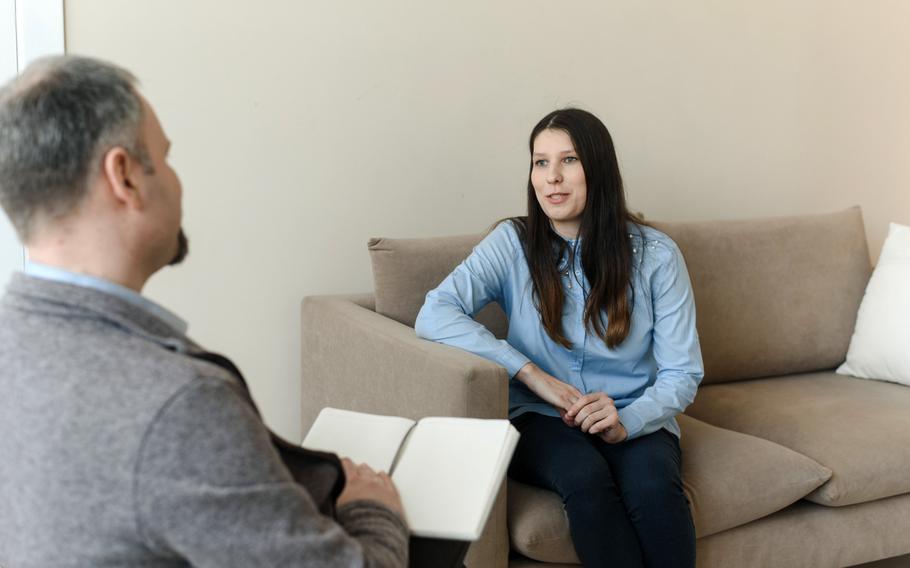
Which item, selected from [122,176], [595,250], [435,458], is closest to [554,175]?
[595,250]

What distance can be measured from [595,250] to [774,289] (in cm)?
85

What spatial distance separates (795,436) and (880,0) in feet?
5.82

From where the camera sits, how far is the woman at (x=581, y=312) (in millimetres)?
2242

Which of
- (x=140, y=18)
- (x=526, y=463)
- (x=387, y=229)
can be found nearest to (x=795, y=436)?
(x=526, y=463)

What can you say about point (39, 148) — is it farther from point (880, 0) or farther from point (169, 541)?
point (880, 0)

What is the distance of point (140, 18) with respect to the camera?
2.53 meters

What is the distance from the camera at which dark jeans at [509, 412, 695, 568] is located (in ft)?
6.69

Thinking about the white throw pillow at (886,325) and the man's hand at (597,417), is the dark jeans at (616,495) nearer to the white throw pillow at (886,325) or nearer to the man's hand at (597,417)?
the man's hand at (597,417)

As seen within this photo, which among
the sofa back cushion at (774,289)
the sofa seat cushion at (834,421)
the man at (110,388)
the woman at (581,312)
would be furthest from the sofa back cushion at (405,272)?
the man at (110,388)

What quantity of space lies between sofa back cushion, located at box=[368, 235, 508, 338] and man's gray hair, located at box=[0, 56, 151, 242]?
1418mm

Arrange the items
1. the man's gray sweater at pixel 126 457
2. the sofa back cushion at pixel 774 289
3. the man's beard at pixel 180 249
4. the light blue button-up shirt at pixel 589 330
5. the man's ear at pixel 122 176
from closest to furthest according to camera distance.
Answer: the man's gray sweater at pixel 126 457 → the man's ear at pixel 122 176 → the man's beard at pixel 180 249 → the light blue button-up shirt at pixel 589 330 → the sofa back cushion at pixel 774 289

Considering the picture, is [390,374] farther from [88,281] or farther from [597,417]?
[88,281]

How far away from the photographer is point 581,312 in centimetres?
239

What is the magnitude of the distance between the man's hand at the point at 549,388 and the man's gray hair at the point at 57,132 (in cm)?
125
